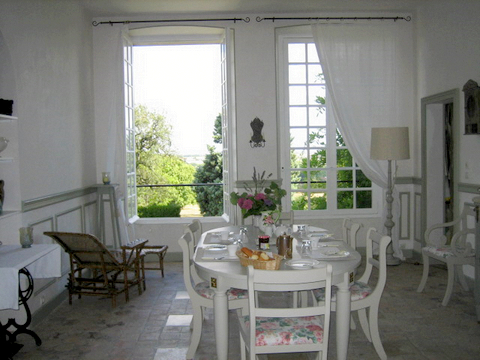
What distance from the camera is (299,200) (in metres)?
6.14

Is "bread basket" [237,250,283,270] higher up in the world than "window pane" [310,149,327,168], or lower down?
lower down

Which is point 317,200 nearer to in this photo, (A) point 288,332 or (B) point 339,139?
(B) point 339,139

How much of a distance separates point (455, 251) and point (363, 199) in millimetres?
2063

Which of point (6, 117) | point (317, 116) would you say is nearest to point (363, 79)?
point (317, 116)

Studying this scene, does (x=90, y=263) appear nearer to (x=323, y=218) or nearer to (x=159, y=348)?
(x=159, y=348)

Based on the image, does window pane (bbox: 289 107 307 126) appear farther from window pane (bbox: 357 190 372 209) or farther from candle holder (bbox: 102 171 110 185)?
candle holder (bbox: 102 171 110 185)

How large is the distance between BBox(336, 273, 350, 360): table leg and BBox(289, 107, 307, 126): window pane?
352cm

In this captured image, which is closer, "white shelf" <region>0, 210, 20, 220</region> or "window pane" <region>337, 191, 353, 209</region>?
"white shelf" <region>0, 210, 20, 220</region>

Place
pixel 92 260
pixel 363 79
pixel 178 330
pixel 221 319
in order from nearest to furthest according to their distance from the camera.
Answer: pixel 221 319, pixel 178 330, pixel 92 260, pixel 363 79

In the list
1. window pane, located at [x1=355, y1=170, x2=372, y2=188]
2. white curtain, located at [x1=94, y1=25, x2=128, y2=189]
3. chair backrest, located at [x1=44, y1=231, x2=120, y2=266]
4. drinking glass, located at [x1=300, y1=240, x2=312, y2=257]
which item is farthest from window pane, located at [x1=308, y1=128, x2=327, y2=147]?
chair backrest, located at [x1=44, y1=231, x2=120, y2=266]

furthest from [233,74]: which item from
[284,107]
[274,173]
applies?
[274,173]

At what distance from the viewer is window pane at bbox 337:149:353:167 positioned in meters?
6.14

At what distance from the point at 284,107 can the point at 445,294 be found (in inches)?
114

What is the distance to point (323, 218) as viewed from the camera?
6.10 metres
